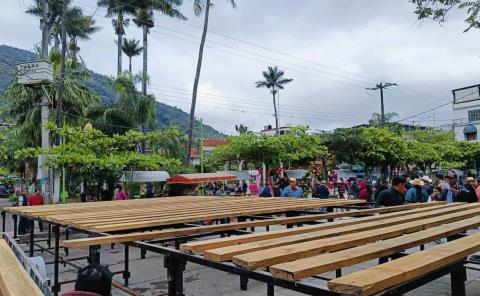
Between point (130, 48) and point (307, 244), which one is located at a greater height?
point (130, 48)

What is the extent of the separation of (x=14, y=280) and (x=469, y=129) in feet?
209

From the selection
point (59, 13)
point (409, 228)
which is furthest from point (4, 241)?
point (59, 13)

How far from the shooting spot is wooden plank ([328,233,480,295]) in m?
1.69

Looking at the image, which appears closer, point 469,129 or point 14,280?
point 14,280

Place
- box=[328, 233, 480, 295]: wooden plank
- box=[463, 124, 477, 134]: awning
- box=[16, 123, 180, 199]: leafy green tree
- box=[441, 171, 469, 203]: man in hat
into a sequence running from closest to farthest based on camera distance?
box=[328, 233, 480, 295]: wooden plank
box=[441, 171, 469, 203]: man in hat
box=[16, 123, 180, 199]: leafy green tree
box=[463, 124, 477, 134]: awning

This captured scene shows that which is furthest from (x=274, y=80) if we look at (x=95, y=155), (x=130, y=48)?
(x=95, y=155)

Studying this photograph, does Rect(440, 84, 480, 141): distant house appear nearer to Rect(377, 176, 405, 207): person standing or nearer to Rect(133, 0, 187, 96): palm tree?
Rect(133, 0, 187, 96): palm tree

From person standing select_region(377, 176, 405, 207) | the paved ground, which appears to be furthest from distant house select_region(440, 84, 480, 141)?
the paved ground

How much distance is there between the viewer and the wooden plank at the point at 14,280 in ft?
8.19

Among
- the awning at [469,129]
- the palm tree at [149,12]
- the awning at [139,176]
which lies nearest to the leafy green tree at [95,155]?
the awning at [139,176]

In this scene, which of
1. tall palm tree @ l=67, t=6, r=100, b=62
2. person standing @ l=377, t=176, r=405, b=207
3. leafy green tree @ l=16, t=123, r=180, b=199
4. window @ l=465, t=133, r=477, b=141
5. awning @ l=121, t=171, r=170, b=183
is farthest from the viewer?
window @ l=465, t=133, r=477, b=141

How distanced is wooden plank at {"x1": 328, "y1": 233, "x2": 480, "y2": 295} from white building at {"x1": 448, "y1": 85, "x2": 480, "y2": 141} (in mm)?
62618

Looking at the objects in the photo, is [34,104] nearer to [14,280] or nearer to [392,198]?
[392,198]

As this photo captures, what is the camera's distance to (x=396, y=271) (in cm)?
192
